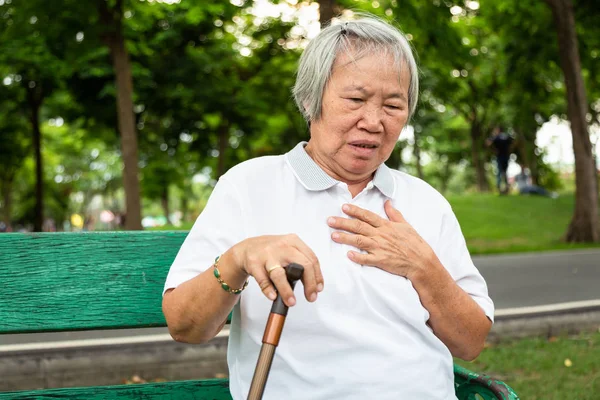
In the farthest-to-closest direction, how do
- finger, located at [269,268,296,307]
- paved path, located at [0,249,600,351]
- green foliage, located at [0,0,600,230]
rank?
green foliage, located at [0,0,600,230], paved path, located at [0,249,600,351], finger, located at [269,268,296,307]

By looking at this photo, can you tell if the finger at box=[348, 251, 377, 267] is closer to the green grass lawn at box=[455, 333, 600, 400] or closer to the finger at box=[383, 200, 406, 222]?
the finger at box=[383, 200, 406, 222]

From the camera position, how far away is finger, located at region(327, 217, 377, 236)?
209 centimetres

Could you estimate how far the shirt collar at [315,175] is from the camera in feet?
7.19

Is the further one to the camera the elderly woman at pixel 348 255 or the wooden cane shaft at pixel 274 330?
the elderly woman at pixel 348 255

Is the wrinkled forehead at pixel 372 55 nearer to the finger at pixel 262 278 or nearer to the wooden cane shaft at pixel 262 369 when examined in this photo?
the finger at pixel 262 278

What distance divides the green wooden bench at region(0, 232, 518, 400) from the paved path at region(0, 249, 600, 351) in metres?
1.98

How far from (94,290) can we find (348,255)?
77cm

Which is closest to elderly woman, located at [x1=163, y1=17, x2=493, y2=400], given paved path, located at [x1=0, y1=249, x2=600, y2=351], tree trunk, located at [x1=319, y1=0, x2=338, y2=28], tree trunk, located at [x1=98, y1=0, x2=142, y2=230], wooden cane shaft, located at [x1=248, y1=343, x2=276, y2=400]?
wooden cane shaft, located at [x1=248, y1=343, x2=276, y2=400]

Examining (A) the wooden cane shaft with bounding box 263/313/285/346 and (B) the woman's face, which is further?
(B) the woman's face

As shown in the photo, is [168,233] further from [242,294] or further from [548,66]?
[548,66]

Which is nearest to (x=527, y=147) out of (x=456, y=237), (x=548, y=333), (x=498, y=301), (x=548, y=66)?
(x=548, y=66)

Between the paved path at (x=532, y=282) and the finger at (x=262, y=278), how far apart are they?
2.77m

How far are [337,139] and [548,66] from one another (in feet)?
46.9

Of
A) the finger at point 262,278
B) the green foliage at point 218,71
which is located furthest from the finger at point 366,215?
the green foliage at point 218,71
